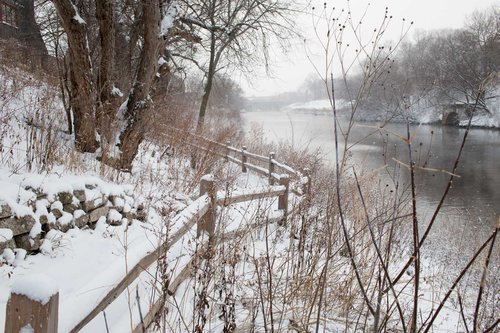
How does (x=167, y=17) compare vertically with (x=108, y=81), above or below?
above

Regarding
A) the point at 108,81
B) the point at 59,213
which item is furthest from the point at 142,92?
the point at 59,213

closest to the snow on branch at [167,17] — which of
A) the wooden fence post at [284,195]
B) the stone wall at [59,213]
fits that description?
the stone wall at [59,213]

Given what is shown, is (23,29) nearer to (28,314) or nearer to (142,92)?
(142,92)

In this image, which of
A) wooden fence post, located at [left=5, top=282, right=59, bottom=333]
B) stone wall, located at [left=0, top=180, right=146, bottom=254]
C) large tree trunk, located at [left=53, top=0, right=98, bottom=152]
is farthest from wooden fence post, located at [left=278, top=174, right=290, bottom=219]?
wooden fence post, located at [left=5, top=282, right=59, bottom=333]

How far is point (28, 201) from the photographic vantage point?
129 inches

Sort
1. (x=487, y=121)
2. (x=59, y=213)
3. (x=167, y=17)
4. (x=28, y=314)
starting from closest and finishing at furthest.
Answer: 1. (x=28, y=314)
2. (x=59, y=213)
3. (x=167, y=17)
4. (x=487, y=121)

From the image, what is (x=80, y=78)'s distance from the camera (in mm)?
5242

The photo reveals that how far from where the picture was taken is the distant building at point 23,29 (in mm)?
11562

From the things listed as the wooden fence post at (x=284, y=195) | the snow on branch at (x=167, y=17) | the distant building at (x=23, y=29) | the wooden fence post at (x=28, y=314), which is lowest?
the wooden fence post at (x=284, y=195)

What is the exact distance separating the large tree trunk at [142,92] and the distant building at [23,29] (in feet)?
22.5

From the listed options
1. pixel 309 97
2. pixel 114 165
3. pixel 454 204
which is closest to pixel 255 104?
pixel 309 97

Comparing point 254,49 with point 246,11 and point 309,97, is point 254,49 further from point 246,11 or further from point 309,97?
point 309,97

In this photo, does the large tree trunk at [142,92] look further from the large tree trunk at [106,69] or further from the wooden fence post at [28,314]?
the wooden fence post at [28,314]

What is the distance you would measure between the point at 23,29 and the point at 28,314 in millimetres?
16885
